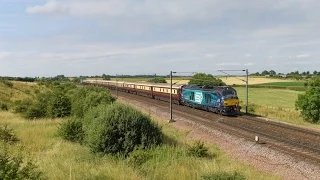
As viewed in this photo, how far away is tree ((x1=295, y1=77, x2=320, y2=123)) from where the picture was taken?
123 feet

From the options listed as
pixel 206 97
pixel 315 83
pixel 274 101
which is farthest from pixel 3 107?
pixel 274 101

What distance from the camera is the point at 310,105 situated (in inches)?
1491

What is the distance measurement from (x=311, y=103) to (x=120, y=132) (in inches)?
1129

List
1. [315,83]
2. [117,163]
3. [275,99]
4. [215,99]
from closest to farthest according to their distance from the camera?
[117,163], [215,99], [315,83], [275,99]

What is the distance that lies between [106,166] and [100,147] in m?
2.98

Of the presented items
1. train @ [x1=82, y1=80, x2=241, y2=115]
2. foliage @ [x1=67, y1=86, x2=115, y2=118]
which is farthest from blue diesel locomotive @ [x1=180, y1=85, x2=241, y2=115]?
foliage @ [x1=67, y1=86, x2=115, y2=118]

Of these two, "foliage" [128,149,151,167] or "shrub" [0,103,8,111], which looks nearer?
"foliage" [128,149,151,167]

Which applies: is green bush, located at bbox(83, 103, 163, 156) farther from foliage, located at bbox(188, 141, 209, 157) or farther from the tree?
the tree

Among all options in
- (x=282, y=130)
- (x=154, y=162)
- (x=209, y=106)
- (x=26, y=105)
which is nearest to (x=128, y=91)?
(x=26, y=105)

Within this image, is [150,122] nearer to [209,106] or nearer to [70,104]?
[209,106]

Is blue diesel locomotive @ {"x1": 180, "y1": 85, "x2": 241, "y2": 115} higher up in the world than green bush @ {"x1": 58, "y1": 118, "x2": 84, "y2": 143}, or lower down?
higher up

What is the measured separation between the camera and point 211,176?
400 inches

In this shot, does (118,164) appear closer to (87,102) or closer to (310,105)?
(87,102)

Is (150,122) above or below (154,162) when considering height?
above
